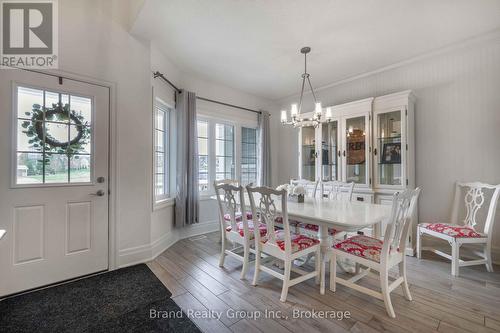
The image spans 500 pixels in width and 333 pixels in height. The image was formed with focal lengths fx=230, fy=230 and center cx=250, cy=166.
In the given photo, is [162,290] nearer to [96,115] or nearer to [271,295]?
[271,295]

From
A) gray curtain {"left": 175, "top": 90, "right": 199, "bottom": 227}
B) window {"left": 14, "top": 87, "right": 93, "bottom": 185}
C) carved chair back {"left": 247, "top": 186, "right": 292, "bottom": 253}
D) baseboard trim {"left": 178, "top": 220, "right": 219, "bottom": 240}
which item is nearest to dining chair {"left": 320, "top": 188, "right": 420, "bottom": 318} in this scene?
carved chair back {"left": 247, "top": 186, "right": 292, "bottom": 253}

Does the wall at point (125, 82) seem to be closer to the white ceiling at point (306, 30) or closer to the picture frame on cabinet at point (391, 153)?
the white ceiling at point (306, 30)

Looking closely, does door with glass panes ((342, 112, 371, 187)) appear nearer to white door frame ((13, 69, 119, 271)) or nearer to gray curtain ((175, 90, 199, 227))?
gray curtain ((175, 90, 199, 227))

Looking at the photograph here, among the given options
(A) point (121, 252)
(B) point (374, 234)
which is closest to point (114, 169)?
(A) point (121, 252)

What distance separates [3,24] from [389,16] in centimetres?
360

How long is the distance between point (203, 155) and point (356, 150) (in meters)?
2.46

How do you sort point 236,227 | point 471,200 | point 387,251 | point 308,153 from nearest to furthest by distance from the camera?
point 387,251 < point 236,227 < point 471,200 < point 308,153

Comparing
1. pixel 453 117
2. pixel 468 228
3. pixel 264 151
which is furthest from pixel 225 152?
pixel 468 228

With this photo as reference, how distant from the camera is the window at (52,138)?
6.88ft

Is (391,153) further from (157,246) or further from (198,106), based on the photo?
(157,246)

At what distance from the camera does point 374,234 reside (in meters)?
2.36

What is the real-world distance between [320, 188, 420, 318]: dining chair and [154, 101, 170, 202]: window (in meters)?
2.41

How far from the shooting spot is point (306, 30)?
98.8 inches

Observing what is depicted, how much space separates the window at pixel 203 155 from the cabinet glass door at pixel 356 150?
2.29 m
